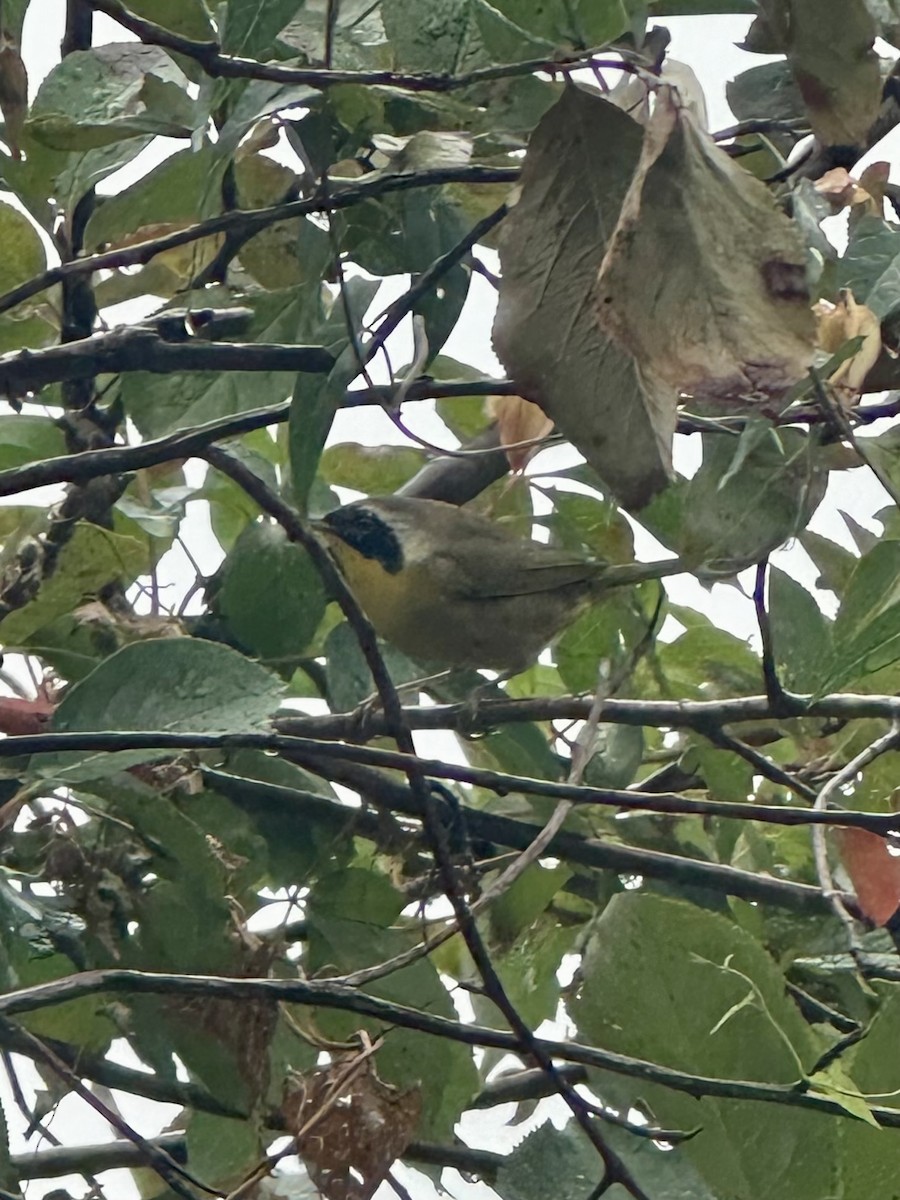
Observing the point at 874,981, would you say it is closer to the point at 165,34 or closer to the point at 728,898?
the point at 728,898

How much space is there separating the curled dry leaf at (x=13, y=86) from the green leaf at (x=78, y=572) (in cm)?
22

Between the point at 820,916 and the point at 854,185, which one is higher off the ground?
the point at 854,185

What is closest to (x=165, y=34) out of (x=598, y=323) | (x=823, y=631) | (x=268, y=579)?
(x=598, y=323)

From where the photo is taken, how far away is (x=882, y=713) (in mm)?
660

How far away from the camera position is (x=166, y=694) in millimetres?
613

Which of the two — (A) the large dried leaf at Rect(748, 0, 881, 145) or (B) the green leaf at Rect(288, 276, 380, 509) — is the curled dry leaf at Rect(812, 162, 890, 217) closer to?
(A) the large dried leaf at Rect(748, 0, 881, 145)

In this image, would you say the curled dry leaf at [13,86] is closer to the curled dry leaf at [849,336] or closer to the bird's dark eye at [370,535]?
the curled dry leaf at [849,336]

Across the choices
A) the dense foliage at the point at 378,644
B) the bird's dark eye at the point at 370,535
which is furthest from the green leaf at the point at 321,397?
the bird's dark eye at the point at 370,535

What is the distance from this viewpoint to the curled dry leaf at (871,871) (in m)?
0.73

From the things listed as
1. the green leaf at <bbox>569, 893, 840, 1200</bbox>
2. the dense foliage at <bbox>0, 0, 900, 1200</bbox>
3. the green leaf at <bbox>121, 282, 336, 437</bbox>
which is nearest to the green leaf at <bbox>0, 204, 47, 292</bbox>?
the dense foliage at <bbox>0, 0, 900, 1200</bbox>

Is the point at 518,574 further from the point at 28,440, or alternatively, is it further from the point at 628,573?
the point at 28,440

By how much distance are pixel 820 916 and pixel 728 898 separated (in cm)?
5

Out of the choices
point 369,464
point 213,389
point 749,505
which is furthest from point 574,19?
point 369,464

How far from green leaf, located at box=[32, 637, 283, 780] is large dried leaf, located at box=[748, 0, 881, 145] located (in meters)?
0.31
